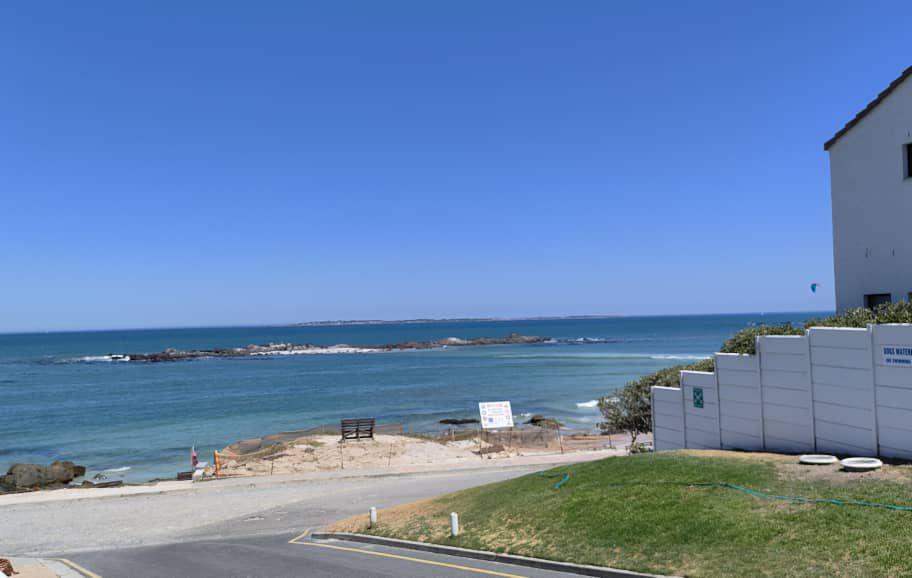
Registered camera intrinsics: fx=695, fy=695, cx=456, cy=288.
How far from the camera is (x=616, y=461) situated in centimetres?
1745

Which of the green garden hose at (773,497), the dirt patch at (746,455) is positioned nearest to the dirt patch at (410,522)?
the green garden hose at (773,497)

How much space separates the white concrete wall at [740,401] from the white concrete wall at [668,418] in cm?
219

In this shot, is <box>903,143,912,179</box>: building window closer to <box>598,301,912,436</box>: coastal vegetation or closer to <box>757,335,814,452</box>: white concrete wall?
<box>598,301,912,436</box>: coastal vegetation

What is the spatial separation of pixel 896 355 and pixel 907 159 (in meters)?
8.34

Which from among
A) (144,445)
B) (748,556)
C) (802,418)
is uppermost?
(802,418)

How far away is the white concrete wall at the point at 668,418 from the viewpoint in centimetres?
2067

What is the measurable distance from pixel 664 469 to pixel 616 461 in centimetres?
231

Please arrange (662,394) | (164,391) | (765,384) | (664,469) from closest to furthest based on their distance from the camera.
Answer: (664,469) → (765,384) → (662,394) → (164,391)

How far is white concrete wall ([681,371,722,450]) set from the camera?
18.8 metres

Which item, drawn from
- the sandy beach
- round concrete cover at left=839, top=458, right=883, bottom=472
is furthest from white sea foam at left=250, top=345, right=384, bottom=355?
round concrete cover at left=839, top=458, right=883, bottom=472

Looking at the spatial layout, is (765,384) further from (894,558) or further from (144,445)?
(144,445)

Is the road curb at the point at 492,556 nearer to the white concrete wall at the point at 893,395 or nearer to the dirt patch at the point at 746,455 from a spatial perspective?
the dirt patch at the point at 746,455

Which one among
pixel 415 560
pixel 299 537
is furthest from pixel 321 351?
pixel 415 560

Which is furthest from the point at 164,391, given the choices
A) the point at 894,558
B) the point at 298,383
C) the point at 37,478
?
the point at 894,558
